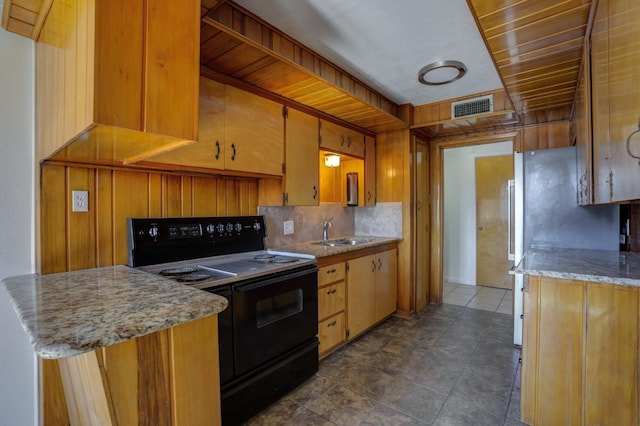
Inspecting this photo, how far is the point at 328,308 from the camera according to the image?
2.51 metres

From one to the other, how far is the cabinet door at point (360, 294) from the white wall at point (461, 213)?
254 centimetres

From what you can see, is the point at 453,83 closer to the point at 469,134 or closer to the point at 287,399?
the point at 469,134

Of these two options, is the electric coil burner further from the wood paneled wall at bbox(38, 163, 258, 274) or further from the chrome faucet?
the chrome faucet

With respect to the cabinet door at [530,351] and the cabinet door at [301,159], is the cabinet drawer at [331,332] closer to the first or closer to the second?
the cabinet door at [301,159]

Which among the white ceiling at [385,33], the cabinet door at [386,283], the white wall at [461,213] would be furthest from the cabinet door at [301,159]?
the white wall at [461,213]

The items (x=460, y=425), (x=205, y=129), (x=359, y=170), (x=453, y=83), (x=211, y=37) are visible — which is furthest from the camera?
(x=359, y=170)

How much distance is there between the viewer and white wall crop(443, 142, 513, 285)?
4910 mm

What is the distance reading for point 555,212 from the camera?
257 centimetres

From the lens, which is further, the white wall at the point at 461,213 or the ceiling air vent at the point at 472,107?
the white wall at the point at 461,213

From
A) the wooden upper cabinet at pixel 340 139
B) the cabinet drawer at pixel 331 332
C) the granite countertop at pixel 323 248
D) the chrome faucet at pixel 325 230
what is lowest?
the cabinet drawer at pixel 331 332

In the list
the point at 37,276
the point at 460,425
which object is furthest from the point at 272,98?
the point at 460,425

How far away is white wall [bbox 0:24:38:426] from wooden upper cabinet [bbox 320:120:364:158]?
6.60 ft

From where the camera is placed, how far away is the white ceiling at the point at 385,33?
1.73 m

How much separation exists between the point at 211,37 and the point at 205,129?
1.70 ft
